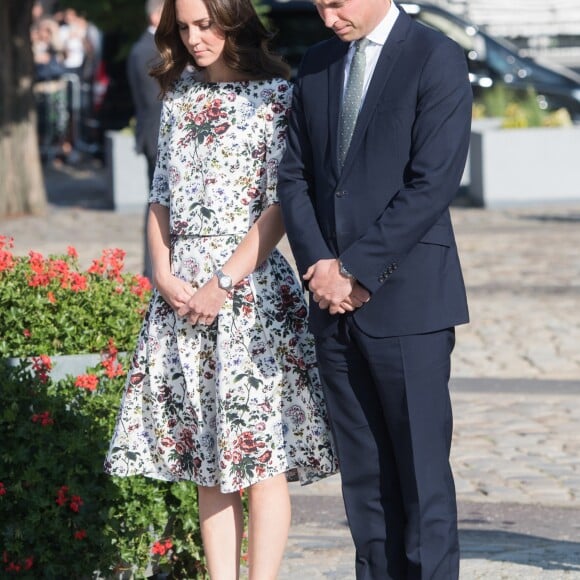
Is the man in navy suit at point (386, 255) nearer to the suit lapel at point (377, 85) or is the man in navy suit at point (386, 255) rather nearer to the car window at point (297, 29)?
the suit lapel at point (377, 85)

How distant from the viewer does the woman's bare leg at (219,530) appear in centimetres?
409

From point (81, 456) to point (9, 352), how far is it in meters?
0.65

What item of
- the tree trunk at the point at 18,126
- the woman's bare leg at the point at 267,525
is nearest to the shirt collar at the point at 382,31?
the woman's bare leg at the point at 267,525

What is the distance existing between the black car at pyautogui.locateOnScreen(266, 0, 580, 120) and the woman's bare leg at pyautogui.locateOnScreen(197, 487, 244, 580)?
16134mm

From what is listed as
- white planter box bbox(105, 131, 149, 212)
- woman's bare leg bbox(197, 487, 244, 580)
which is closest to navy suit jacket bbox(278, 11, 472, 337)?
woman's bare leg bbox(197, 487, 244, 580)

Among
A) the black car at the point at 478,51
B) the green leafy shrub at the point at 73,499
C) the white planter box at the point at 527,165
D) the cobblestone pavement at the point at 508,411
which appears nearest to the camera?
the green leafy shrub at the point at 73,499

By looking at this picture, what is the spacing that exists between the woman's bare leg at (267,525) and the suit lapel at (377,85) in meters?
0.95

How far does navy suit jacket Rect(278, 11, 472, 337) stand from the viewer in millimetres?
3604

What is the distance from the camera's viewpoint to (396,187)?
3658 millimetres

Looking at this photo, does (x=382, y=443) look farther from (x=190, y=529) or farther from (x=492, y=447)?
(x=492, y=447)

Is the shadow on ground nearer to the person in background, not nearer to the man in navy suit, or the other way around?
the man in navy suit

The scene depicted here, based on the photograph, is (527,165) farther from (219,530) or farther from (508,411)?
(219,530)

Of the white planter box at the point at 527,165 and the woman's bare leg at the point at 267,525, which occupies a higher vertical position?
the woman's bare leg at the point at 267,525

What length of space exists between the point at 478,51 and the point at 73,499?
1655 centimetres
